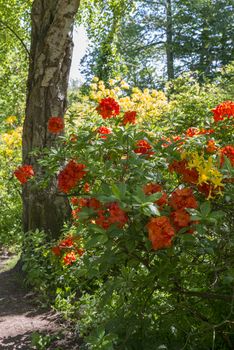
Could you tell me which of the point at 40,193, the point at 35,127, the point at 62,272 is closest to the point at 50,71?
the point at 35,127

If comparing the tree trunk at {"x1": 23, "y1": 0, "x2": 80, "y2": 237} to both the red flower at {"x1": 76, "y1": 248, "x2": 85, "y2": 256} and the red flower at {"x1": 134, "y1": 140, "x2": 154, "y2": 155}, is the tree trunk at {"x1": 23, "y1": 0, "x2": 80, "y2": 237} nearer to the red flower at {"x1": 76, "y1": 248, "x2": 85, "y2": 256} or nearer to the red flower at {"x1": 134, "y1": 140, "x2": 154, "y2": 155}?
the red flower at {"x1": 76, "y1": 248, "x2": 85, "y2": 256}

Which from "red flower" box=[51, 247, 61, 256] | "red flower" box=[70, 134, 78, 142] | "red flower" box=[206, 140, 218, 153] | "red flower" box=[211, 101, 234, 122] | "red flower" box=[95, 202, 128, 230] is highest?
"red flower" box=[211, 101, 234, 122]

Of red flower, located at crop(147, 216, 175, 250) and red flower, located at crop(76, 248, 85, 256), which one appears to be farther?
red flower, located at crop(76, 248, 85, 256)

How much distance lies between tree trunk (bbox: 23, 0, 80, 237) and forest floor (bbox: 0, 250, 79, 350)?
2.19ft

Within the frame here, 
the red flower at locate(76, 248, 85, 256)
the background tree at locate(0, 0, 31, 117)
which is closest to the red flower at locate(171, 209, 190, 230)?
the red flower at locate(76, 248, 85, 256)

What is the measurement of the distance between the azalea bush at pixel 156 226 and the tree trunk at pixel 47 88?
75.7 inches

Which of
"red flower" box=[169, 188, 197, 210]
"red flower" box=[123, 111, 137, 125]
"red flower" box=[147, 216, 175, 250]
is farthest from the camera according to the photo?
"red flower" box=[123, 111, 137, 125]

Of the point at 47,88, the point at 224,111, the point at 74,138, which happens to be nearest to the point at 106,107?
the point at 74,138

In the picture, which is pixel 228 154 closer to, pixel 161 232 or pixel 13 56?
pixel 161 232

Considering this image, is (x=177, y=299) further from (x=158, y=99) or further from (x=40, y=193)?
(x=158, y=99)

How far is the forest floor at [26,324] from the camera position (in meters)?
3.15

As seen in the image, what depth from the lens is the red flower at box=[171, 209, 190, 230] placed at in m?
1.68

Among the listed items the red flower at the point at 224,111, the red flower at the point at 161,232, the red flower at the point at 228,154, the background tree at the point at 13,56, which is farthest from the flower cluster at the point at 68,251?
the background tree at the point at 13,56

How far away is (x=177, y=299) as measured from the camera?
2.32 metres
